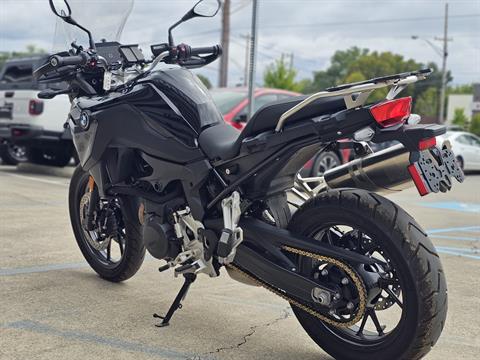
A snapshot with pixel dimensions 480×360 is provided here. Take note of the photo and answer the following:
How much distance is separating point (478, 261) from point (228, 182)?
10.7 ft

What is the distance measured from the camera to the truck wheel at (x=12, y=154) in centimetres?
1284

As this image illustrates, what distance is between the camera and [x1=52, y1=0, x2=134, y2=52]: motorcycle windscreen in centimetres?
410

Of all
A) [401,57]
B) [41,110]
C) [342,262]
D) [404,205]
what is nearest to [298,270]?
[342,262]

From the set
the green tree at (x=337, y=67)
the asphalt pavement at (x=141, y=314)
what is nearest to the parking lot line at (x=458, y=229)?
the asphalt pavement at (x=141, y=314)

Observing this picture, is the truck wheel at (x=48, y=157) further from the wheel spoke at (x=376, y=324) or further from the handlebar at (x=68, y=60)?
the wheel spoke at (x=376, y=324)

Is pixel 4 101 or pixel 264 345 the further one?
pixel 4 101

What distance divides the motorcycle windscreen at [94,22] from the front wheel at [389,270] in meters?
1.97

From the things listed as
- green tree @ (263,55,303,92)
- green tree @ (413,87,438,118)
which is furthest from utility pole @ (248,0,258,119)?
green tree @ (413,87,438,118)

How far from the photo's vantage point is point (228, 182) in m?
3.32

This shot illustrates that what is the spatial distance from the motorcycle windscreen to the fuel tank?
528mm

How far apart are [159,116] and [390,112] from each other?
1.34 metres

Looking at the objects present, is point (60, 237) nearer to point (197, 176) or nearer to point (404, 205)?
point (197, 176)

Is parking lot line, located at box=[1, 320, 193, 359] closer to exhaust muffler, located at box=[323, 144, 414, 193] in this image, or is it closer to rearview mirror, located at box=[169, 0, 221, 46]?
exhaust muffler, located at box=[323, 144, 414, 193]

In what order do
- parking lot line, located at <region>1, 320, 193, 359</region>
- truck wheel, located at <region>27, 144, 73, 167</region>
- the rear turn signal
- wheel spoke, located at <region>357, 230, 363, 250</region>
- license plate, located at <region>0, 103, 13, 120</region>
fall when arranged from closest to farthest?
the rear turn signal < wheel spoke, located at <region>357, 230, 363, 250</region> < parking lot line, located at <region>1, 320, 193, 359</region> < license plate, located at <region>0, 103, 13, 120</region> < truck wheel, located at <region>27, 144, 73, 167</region>
